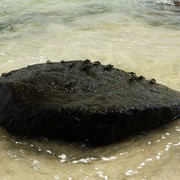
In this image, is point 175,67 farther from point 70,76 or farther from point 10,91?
point 10,91

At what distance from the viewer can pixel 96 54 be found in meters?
7.09

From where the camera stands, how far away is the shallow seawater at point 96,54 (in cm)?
344

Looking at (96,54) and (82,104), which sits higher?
(82,104)

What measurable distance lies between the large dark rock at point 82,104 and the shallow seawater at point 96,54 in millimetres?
126

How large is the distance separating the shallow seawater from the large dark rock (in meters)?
0.13

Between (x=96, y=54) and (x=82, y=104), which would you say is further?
(x=96, y=54)

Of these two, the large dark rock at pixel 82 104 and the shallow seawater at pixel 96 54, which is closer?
the shallow seawater at pixel 96 54

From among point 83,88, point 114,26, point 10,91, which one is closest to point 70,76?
point 83,88

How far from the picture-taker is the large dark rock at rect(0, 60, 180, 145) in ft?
12.2

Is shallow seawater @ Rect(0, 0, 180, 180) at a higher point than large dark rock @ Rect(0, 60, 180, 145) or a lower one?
lower

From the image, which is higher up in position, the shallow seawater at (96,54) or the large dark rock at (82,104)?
the large dark rock at (82,104)

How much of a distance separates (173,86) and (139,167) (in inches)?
86.6

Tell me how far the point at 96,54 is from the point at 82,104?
3428 mm

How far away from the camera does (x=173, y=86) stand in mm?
5387
